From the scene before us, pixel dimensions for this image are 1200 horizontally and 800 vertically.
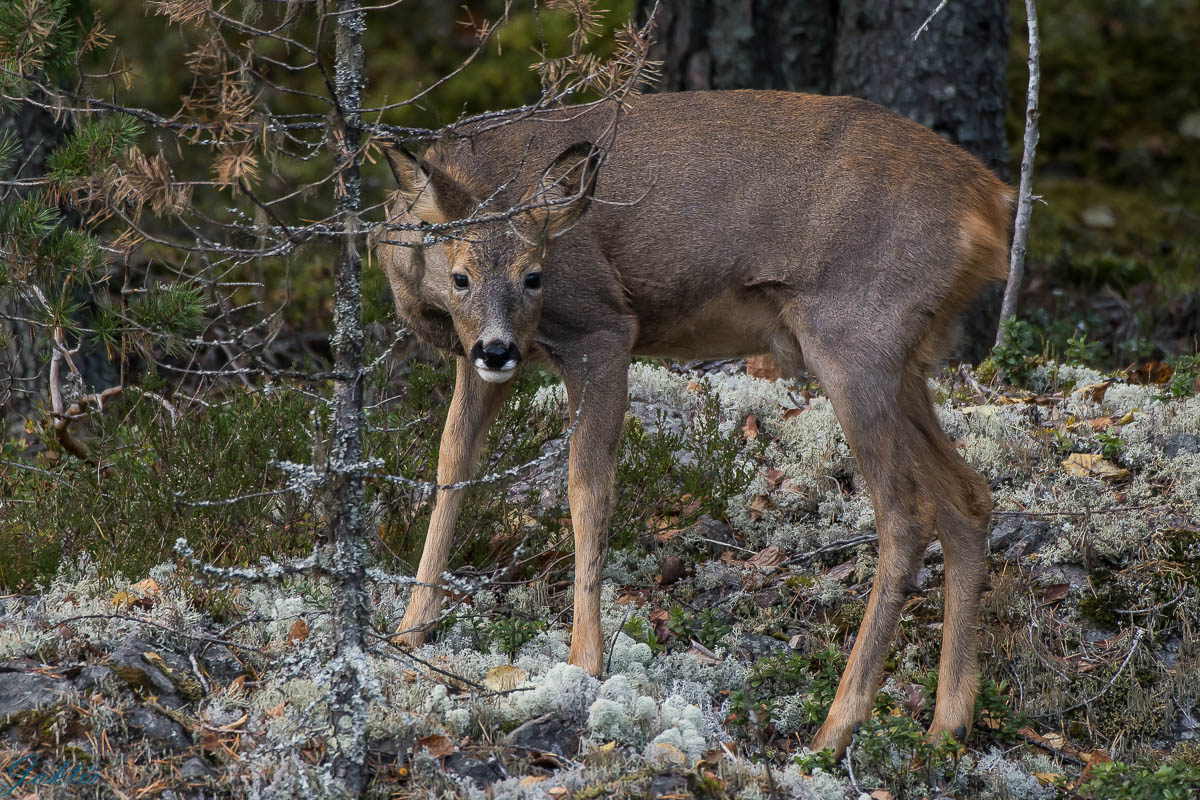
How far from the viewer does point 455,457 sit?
5324 mm

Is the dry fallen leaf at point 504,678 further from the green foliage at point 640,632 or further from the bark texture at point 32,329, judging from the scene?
the bark texture at point 32,329

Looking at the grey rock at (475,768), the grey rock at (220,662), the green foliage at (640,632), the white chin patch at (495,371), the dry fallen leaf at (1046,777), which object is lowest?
the grey rock at (475,768)

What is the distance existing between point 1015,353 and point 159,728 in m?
5.40

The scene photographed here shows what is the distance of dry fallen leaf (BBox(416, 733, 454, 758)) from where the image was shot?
3998 millimetres

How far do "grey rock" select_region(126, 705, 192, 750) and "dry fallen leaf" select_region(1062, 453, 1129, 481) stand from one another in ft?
14.5

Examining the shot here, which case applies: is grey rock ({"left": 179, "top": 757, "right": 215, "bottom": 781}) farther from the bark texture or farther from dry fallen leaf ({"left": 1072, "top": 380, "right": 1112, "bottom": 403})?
dry fallen leaf ({"left": 1072, "top": 380, "right": 1112, "bottom": 403})

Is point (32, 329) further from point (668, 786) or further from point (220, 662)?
point (668, 786)

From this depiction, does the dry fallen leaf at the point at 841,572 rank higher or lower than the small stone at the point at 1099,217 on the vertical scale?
lower

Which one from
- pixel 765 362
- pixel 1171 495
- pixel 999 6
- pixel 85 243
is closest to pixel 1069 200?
pixel 999 6

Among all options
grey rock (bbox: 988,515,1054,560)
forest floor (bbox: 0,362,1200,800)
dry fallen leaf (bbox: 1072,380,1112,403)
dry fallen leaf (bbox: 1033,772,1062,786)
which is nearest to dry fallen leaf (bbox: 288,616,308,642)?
forest floor (bbox: 0,362,1200,800)

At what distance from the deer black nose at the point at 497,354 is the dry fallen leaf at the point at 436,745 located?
1289 mm

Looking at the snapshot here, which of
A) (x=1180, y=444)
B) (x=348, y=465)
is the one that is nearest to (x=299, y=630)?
(x=348, y=465)

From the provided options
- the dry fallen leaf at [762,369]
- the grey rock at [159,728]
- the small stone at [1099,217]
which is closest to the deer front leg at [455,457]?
the grey rock at [159,728]

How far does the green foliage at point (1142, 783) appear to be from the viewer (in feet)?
13.5
